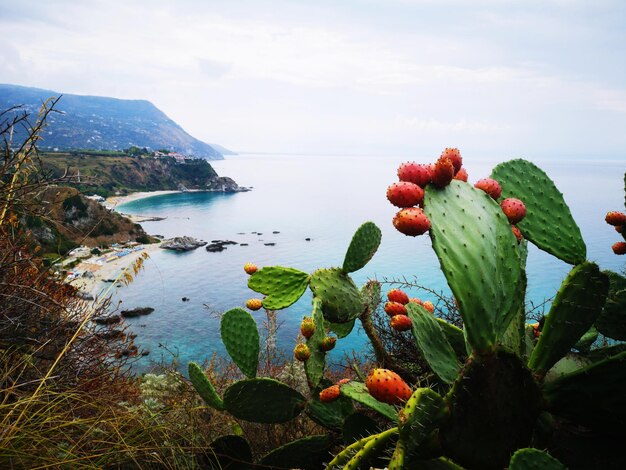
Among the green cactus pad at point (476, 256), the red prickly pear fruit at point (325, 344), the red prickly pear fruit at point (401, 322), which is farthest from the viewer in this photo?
the red prickly pear fruit at point (325, 344)

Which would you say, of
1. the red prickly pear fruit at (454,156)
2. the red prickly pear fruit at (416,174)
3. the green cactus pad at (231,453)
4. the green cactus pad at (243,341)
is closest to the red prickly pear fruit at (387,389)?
the red prickly pear fruit at (416,174)

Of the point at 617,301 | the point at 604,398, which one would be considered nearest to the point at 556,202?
the point at 617,301

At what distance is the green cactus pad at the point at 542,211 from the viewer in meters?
1.79

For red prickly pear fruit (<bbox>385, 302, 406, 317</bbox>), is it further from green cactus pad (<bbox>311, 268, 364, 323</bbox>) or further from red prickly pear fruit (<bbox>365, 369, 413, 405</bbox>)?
red prickly pear fruit (<bbox>365, 369, 413, 405</bbox>)

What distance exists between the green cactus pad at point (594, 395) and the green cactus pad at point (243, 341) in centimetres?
191

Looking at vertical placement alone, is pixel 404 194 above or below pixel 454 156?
below

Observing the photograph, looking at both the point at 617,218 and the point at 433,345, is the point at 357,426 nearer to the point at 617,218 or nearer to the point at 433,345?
the point at 433,345

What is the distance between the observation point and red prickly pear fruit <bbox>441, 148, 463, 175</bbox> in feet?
5.09

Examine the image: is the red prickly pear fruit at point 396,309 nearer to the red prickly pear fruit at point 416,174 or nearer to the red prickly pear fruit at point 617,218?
the red prickly pear fruit at point 416,174

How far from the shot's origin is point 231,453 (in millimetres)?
2494

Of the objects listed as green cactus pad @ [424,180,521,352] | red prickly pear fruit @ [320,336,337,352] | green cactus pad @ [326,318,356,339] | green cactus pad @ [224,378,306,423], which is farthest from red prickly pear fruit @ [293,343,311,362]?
green cactus pad @ [424,180,521,352]

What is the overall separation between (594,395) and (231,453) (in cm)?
198

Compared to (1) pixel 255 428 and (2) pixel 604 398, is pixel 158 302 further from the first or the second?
(2) pixel 604 398

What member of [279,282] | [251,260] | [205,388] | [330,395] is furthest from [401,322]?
[251,260]
